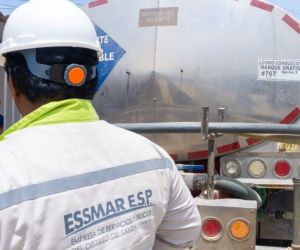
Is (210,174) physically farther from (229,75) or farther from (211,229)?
(229,75)

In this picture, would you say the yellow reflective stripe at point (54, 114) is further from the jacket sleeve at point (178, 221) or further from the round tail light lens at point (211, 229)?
the round tail light lens at point (211, 229)

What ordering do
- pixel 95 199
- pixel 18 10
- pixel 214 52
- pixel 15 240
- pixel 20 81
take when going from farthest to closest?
pixel 214 52, pixel 18 10, pixel 20 81, pixel 95 199, pixel 15 240

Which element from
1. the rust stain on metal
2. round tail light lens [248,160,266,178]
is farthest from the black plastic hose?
the rust stain on metal

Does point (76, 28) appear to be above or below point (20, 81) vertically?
above

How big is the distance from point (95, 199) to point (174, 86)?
289 centimetres

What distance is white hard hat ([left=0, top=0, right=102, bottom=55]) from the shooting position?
58.6 inches

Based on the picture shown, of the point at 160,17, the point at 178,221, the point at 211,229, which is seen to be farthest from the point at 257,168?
the point at 178,221

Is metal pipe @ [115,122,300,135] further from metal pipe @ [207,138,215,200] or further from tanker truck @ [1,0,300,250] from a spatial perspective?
tanker truck @ [1,0,300,250]

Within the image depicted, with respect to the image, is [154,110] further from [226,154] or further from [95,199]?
[95,199]

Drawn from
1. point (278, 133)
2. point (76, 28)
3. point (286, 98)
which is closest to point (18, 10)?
point (76, 28)

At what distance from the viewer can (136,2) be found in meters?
4.39

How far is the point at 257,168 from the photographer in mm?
4258

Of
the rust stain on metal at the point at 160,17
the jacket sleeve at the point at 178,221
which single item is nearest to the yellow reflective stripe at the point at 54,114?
the jacket sleeve at the point at 178,221

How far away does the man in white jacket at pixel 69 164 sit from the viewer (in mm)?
1246
